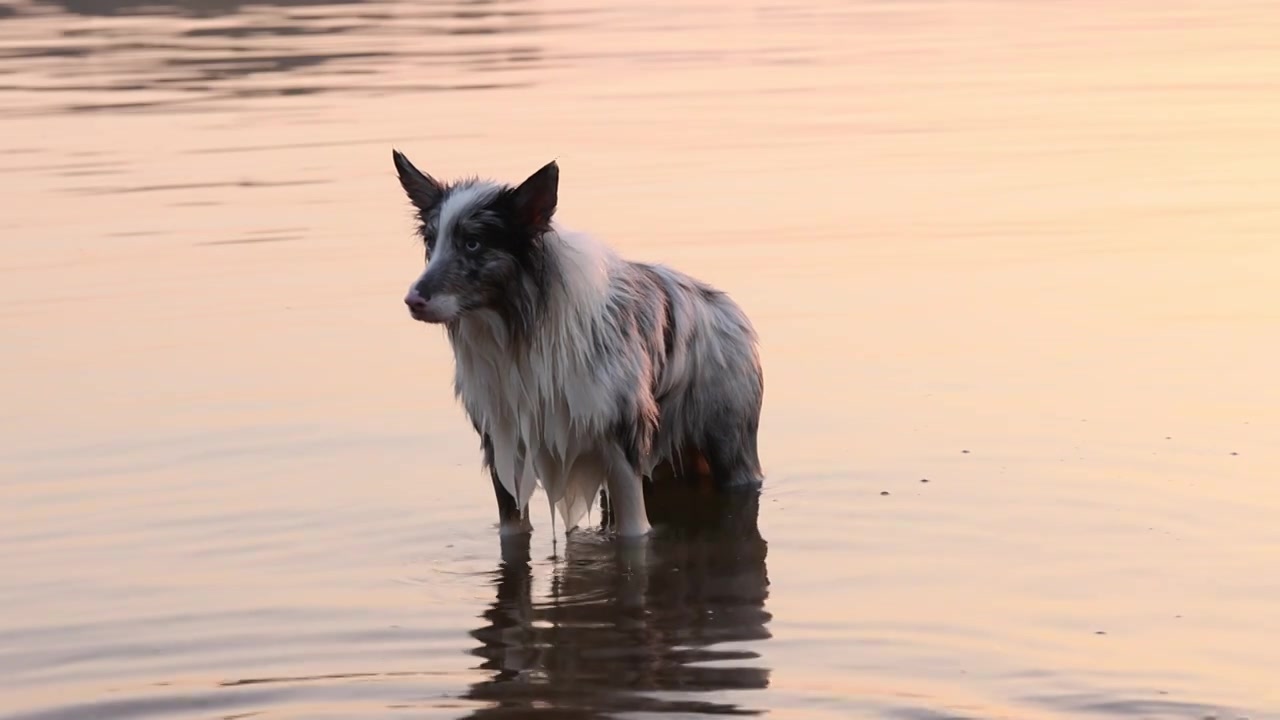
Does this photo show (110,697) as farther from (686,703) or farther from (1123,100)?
(1123,100)

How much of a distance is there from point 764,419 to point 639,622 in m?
2.95

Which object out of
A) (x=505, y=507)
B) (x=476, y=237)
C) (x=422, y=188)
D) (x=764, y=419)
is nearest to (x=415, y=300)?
(x=476, y=237)

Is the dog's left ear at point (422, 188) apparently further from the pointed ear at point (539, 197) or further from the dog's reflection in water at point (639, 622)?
the dog's reflection in water at point (639, 622)

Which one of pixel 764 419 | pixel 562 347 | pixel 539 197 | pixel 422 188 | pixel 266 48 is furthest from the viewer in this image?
pixel 266 48

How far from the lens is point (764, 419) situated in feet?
36.0

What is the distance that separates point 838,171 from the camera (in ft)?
57.0

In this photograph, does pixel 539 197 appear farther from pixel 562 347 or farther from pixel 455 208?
pixel 562 347

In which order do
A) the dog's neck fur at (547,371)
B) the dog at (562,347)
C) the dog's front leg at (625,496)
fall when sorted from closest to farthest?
1. the dog at (562,347)
2. the dog's neck fur at (547,371)
3. the dog's front leg at (625,496)

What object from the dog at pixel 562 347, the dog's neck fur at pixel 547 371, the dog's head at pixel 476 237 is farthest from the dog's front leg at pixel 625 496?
Result: the dog's head at pixel 476 237

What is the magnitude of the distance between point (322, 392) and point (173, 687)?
4332mm

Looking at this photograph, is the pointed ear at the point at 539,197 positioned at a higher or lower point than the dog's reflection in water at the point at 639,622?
higher

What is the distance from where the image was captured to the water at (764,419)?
7.49m

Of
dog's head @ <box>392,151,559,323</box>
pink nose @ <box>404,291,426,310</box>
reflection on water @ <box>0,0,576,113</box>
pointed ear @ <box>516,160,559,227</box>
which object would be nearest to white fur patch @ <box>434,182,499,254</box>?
dog's head @ <box>392,151,559,323</box>

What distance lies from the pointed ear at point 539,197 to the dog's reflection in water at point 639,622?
1431mm
